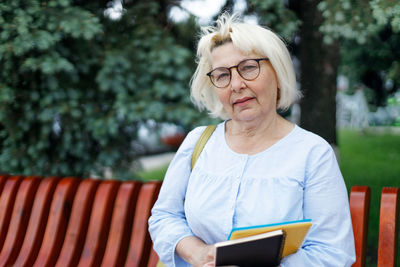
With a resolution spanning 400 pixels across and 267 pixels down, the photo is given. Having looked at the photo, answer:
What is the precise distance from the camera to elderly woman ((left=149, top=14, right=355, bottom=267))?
169cm

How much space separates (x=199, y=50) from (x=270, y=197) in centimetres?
77

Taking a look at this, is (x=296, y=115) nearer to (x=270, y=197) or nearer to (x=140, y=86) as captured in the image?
(x=140, y=86)

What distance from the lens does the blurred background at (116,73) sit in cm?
285

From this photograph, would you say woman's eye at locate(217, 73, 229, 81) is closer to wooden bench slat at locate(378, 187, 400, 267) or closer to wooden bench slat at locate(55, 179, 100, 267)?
wooden bench slat at locate(378, 187, 400, 267)

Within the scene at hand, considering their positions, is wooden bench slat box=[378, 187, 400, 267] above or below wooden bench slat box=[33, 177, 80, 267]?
above

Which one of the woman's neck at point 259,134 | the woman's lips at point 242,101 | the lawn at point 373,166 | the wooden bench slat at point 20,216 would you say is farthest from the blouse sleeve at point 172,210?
the lawn at point 373,166

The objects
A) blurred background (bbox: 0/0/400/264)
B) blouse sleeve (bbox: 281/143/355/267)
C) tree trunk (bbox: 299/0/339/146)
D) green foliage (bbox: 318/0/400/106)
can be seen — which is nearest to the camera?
blouse sleeve (bbox: 281/143/355/267)

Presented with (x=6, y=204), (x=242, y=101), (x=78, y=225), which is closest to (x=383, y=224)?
(x=242, y=101)

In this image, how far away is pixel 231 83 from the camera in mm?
1824

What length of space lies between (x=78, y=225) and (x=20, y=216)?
1.63ft

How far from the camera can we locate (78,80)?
129 inches

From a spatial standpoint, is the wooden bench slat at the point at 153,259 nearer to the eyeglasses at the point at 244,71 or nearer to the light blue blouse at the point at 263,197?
the light blue blouse at the point at 263,197

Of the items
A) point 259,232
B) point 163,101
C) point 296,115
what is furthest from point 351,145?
point 259,232

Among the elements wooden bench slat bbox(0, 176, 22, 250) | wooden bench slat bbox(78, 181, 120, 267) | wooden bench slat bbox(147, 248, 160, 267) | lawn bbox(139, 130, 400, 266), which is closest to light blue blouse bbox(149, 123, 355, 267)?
wooden bench slat bbox(147, 248, 160, 267)
